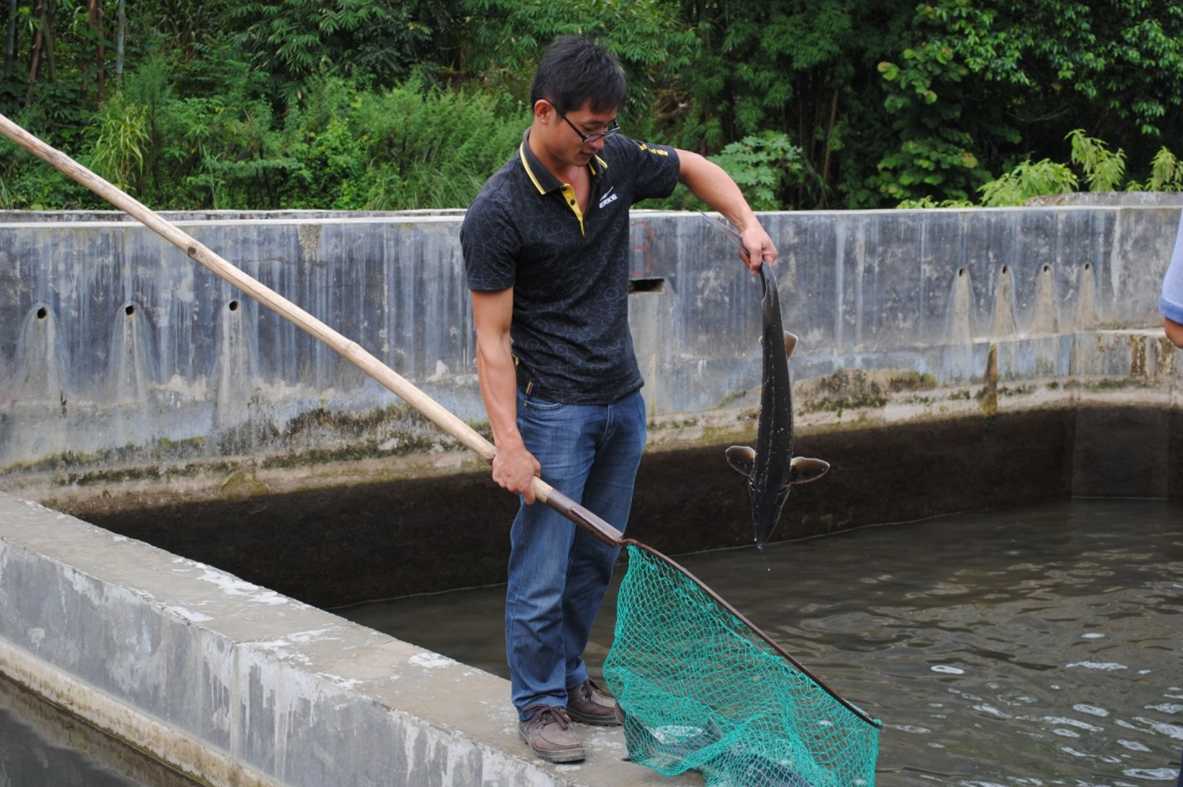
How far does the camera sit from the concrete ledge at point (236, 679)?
4.14 m

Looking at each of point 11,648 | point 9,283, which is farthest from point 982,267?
point 11,648

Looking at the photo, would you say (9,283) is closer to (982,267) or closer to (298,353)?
(298,353)

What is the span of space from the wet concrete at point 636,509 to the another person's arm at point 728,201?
5098 mm

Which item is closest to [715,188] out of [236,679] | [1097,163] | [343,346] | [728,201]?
[728,201]

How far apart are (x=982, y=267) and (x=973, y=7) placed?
22.1 feet

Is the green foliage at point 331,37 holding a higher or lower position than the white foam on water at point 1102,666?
higher

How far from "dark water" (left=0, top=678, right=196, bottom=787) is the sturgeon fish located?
222 centimetres

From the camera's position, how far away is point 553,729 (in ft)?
13.0

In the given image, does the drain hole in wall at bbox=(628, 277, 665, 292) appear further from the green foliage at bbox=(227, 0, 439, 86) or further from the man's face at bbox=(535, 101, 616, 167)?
the green foliage at bbox=(227, 0, 439, 86)

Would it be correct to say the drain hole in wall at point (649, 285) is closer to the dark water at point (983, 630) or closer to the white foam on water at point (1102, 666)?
the dark water at point (983, 630)

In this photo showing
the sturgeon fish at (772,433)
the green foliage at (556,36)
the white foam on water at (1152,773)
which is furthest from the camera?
the green foliage at (556,36)

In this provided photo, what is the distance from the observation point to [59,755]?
18.2ft

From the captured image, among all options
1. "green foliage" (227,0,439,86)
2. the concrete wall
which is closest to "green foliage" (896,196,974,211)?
the concrete wall

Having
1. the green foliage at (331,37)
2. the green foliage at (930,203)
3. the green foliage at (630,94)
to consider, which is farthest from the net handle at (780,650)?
the green foliage at (331,37)
